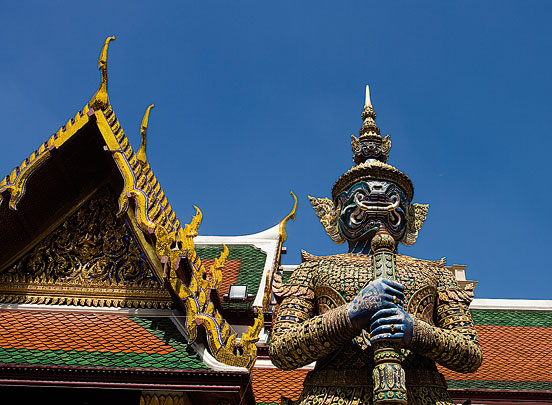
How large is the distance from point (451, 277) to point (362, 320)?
1210 mm

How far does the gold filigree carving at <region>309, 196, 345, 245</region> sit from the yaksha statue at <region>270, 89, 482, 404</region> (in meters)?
0.02

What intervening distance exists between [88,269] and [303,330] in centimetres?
280

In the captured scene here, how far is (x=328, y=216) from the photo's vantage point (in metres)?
5.27

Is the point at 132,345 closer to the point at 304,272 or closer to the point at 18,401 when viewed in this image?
the point at 18,401

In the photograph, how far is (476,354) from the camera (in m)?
4.14

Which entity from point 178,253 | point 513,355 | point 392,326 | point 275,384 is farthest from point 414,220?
point 513,355

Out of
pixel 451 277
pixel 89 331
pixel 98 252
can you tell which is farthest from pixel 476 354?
pixel 98 252

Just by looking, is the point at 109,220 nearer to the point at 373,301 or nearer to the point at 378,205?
the point at 378,205

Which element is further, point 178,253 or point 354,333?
point 178,253

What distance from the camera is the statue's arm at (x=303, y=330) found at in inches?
155

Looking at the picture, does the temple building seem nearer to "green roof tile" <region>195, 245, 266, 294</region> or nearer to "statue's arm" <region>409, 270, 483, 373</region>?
"statue's arm" <region>409, 270, 483, 373</region>

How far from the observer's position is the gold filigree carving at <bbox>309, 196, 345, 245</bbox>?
5082 millimetres

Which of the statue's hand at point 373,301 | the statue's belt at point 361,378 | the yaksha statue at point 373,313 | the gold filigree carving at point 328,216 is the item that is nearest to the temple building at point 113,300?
the yaksha statue at point 373,313

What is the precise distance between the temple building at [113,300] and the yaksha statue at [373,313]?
463mm
